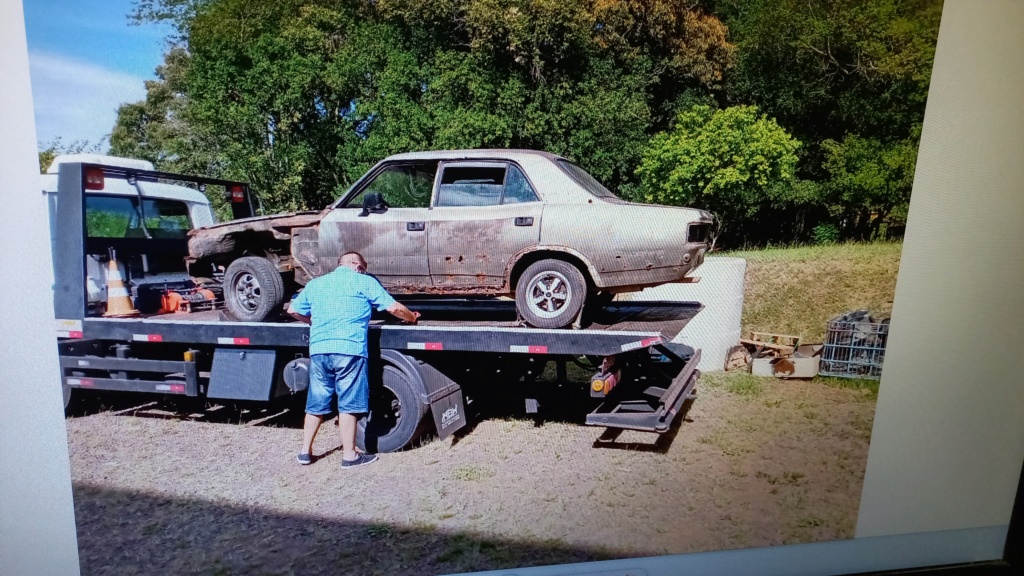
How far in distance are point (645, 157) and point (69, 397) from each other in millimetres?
2574

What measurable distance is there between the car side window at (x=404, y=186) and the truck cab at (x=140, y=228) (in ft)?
2.26

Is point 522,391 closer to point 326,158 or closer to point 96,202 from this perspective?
point 326,158

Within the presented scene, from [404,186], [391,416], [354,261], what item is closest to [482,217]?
[404,186]

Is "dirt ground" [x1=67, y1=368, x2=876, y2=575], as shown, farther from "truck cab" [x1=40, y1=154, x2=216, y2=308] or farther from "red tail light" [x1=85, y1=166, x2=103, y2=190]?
"red tail light" [x1=85, y1=166, x2=103, y2=190]

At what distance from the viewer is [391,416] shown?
8.64 ft

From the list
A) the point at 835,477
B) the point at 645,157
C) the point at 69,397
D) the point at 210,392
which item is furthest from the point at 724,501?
the point at 69,397

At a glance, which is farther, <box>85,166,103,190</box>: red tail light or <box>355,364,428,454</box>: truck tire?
<box>355,364,428,454</box>: truck tire

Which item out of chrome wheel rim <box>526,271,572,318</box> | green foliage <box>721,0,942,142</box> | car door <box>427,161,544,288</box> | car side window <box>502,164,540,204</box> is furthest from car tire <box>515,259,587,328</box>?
green foliage <box>721,0,942,142</box>

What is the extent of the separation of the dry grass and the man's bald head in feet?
5.62

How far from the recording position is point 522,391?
8.57 ft

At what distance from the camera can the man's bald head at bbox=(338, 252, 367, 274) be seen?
7.64ft

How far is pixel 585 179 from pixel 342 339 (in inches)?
51.4

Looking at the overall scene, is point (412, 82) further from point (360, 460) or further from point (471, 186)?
point (360, 460)

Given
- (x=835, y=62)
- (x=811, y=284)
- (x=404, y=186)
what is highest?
(x=835, y=62)
